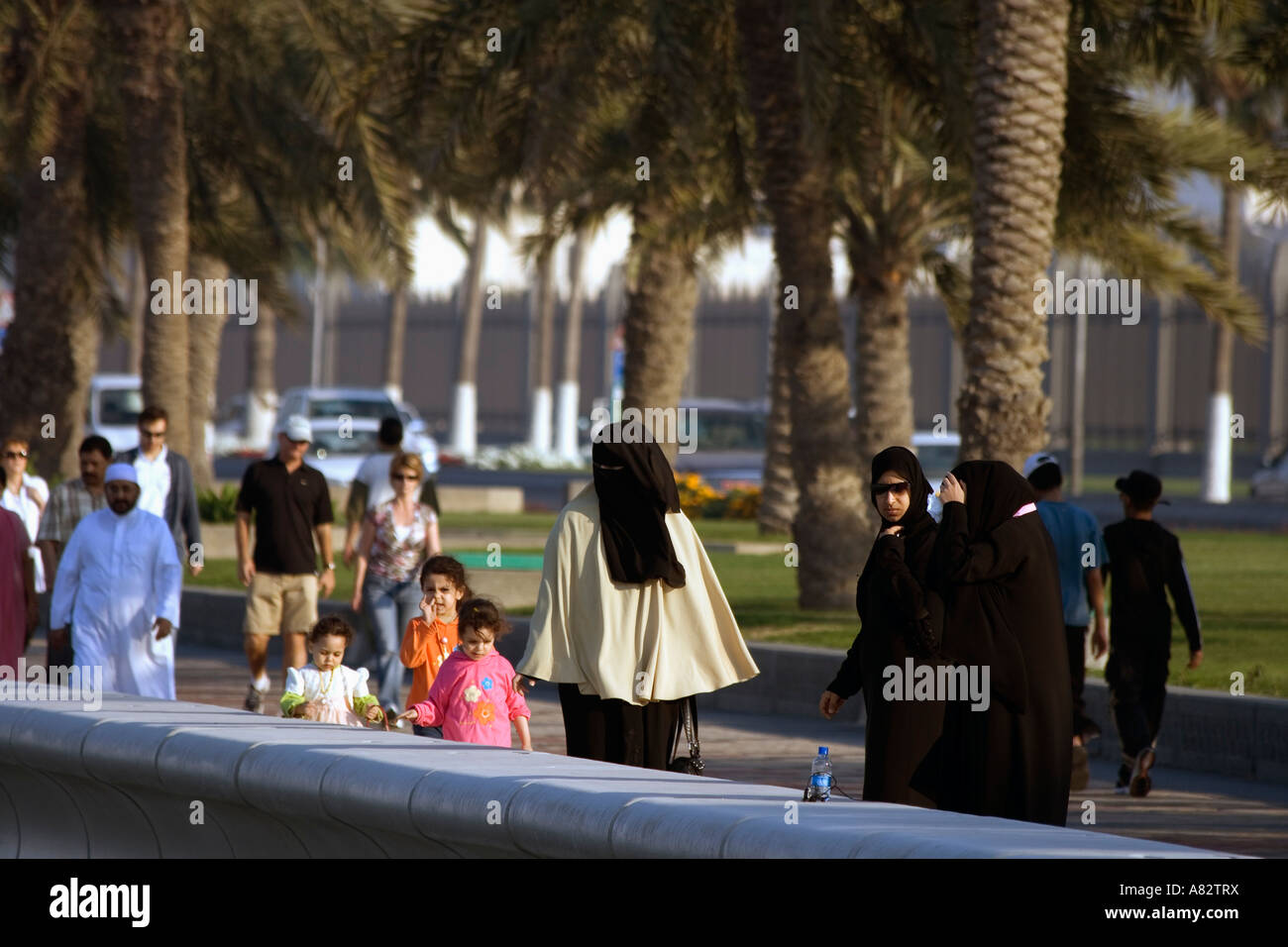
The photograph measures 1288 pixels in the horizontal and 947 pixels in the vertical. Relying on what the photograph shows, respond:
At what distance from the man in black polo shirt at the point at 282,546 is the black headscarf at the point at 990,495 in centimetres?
652

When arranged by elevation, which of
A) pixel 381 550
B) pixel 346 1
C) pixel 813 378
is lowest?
pixel 381 550

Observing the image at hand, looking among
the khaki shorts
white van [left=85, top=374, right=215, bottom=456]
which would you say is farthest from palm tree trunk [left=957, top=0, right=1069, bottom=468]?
white van [left=85, top=374, right=215, bottom=456]

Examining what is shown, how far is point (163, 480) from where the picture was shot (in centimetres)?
1314

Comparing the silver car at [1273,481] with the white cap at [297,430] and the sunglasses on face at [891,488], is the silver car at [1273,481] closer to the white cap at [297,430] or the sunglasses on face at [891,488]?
the white cap at [297,430]

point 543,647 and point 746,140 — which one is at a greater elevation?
point 746,140

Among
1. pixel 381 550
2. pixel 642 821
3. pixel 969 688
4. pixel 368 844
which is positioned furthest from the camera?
pixel 381 550

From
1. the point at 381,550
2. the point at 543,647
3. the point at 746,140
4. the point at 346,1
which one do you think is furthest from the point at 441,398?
the point at 543,647

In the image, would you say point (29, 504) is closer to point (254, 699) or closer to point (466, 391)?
point (254, 699)

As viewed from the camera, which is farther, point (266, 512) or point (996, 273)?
point (996, 273)

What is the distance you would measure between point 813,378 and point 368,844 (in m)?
10.7

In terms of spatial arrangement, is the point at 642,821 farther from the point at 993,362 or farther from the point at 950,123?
the point at 950,123

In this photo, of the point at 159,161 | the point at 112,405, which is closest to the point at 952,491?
the point at 159,161

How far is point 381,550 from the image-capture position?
12.8 metres

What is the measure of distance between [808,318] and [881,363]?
4836 mm
